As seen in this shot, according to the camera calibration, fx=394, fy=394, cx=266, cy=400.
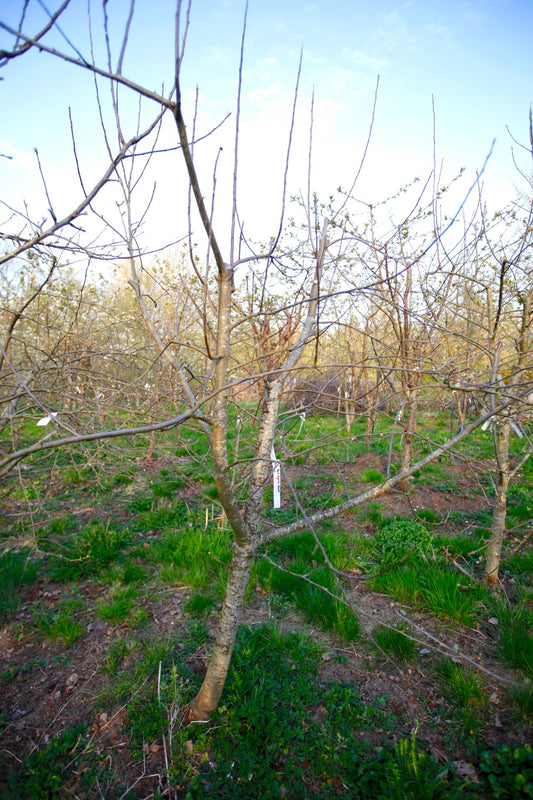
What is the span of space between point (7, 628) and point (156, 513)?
166 centimetres

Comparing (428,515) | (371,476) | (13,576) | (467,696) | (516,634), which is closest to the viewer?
(467,696)

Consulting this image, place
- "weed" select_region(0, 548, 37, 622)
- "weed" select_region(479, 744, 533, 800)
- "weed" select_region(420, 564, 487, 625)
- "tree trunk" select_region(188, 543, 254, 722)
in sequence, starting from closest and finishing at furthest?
"weed" select_region(479, 744, 533, 800) → "tree trunk" select_region(188, 543, 254, 722) → "weed" select_region(420, 564, 487, 625) → "weed" select_region(0, 548, 37, 622)

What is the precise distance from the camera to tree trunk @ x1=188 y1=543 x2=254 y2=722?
1838 mm

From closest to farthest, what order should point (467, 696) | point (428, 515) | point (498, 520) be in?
point (467, 696), point (498, 520), point (428, 515)

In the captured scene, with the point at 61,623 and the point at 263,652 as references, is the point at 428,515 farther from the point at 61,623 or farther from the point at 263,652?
the point at 61,623

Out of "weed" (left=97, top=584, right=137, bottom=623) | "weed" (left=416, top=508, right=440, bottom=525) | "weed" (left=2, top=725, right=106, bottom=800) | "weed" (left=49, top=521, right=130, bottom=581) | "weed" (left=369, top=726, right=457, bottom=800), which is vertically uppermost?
"weed" (left=416, top=508, right=440, bottom=525)

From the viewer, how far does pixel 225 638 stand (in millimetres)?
1943

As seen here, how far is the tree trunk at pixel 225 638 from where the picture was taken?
184cm

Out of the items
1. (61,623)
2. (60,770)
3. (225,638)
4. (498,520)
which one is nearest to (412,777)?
(225,638)

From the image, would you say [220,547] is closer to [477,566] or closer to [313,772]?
[313,772]

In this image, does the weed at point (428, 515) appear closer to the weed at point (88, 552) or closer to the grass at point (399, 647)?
the grass at point (399, 647)

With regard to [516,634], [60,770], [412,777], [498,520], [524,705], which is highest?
[498,520]

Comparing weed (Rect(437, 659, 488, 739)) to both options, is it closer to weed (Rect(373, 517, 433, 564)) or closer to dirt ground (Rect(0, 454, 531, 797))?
dirt ground (Rect(0, 454, 531, 797))

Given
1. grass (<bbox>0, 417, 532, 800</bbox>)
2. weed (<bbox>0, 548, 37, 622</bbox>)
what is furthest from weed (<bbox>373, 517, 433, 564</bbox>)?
weed (<bbox>0, 548, 37, 622</bbox>)
